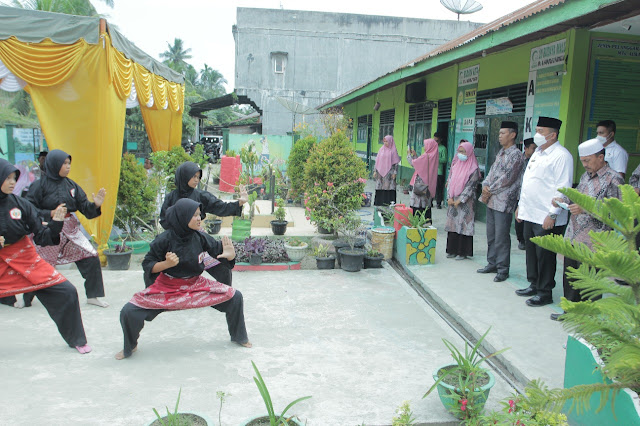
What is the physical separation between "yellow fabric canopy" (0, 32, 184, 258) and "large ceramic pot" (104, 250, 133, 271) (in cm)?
25

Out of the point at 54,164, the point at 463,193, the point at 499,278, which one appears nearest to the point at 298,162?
the point at 463,193

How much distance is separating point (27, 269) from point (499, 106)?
742 cm

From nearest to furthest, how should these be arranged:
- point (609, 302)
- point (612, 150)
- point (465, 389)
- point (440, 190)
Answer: point (609, 302)
point (465, 389)
point (612, 150)
point (440, 190)

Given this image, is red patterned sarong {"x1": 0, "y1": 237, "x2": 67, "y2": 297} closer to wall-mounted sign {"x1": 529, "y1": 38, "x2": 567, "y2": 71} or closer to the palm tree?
wall-mounted sign {"x1": 529, "y1": 38, "x2": 567, "y2": 71}

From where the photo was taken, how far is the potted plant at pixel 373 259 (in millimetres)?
6719

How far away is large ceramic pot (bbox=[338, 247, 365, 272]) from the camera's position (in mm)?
6488

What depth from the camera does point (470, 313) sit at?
15.6 feet

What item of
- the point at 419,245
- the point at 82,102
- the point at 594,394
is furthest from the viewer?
the point at 419,245

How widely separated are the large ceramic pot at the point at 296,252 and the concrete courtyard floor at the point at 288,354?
92 cm

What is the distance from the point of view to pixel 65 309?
12.8 feet

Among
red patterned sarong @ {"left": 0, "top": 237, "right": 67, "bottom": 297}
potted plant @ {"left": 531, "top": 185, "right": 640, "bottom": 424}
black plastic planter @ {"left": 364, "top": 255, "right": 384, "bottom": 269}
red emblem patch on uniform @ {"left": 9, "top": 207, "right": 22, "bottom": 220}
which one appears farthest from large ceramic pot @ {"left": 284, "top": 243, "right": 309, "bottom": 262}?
potted plant @ {"left": 531, "top": 185, "right": 640, "bottom": 424}

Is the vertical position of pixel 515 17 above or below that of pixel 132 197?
above

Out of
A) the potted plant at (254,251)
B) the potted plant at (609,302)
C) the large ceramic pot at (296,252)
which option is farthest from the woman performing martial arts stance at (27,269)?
the potted plant at (609,302)

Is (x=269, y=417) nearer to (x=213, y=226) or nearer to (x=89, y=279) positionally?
(x=89, y=279)
